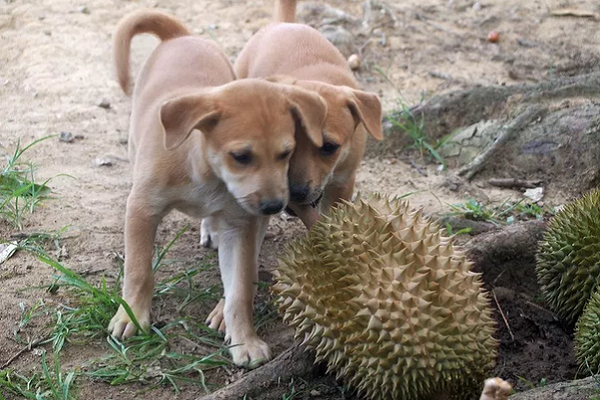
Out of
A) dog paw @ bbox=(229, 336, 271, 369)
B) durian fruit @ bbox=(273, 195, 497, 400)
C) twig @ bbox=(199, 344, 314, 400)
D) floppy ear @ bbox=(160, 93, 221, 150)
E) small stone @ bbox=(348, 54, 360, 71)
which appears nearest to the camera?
durian fruit @ bbox=(273, 195, 497, 400)

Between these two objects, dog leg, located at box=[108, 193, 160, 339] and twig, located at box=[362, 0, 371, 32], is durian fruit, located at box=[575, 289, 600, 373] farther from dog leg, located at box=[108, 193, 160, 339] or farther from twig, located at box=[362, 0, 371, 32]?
twig, located at box=[362, 0, 371, 32]

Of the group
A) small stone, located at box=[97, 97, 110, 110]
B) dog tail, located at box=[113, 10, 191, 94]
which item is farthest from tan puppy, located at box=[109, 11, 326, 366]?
small stone, located at box=[97, 97, 110, 110]

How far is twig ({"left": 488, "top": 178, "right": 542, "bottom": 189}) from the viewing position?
5270 millimetres

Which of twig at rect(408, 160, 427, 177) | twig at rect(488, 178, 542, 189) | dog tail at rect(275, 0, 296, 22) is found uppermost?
dog tail at rect(275, 0, 296, 22)

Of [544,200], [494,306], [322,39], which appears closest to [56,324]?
[494,306]

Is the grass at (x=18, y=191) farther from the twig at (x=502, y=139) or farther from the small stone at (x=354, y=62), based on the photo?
the small stone at (x=354, y=62)

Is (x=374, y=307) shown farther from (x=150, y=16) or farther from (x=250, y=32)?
(x=250, y=32)

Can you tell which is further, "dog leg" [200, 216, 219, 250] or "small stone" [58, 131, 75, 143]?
"small stone" [58, 131, 75, 143]

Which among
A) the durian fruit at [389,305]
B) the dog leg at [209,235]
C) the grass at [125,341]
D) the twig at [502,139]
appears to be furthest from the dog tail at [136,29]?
the durian fruit at [389,305]

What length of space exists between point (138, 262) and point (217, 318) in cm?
51

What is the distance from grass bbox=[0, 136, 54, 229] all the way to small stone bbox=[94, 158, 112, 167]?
48cm

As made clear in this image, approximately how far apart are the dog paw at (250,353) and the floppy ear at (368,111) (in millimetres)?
1246

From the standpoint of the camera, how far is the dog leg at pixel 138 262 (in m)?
3.92

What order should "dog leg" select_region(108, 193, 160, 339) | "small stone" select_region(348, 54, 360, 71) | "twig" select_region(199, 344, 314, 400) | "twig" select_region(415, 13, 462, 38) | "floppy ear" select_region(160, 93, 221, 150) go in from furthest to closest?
"twig" select_region(415, 13, 462, 38), "small stone" select_region(348, 54, 360, 71), "dog leg" select_region(108, 193, 160, 339), "floppy ear" select_region(160, 93, 221, 150), "twig" select_region(199, 344, 314, 400)
